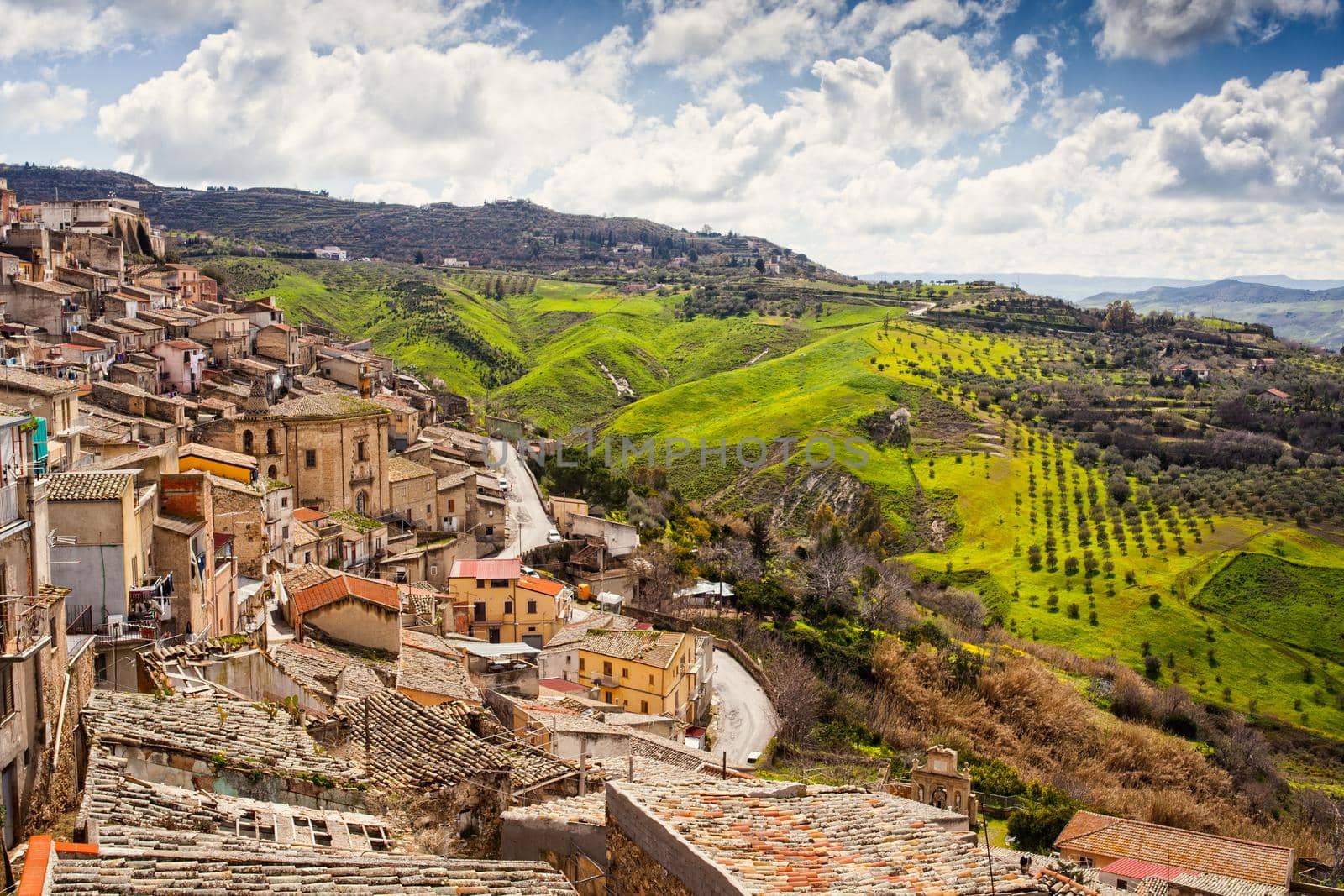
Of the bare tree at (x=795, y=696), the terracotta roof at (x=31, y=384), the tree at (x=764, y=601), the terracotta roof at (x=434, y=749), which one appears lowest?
the bare tree at (x=795, y=696)

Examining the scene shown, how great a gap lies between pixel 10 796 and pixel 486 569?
24.4 meters

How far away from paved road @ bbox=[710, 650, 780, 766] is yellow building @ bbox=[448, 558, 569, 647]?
17.4 ft

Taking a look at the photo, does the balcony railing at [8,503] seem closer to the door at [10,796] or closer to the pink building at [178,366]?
the door at [10,796]

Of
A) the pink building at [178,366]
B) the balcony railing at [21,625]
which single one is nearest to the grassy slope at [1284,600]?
the pink building at [178,366]

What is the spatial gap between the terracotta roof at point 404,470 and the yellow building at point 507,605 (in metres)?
5.45

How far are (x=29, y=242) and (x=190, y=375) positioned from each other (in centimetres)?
1161

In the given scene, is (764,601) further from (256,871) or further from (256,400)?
(256,871)

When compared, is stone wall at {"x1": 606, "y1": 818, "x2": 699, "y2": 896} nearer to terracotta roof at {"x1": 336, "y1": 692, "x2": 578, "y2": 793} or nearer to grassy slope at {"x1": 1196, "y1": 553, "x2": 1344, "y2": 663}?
terracotta roof at {"x1": 336, "y1": 692, "x2": 578, "y2": 793}

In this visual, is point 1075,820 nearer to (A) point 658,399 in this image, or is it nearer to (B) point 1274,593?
(B) point 1274,593

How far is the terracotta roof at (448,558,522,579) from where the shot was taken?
107 feet

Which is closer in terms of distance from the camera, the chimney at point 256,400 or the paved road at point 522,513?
the chimney at point 256,400

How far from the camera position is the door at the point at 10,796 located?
8531 millimetres

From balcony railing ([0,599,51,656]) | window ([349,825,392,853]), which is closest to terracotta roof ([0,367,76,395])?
balcony railing ([0,599,51,656])

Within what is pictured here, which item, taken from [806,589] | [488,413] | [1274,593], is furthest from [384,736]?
[488,413]
